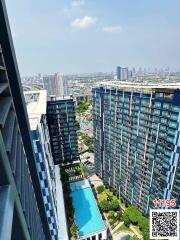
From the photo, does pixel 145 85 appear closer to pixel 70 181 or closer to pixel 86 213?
pixel 86 213

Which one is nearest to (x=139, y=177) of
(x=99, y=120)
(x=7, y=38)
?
(x=99, y=120)

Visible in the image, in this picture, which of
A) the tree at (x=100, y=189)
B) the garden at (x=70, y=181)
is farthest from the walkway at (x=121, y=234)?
the tree at (x=100, y=189)

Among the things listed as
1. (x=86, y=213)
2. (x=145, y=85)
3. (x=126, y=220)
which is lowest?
(x=126, y=220)

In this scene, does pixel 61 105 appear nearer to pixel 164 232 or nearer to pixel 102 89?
pixel 102 89

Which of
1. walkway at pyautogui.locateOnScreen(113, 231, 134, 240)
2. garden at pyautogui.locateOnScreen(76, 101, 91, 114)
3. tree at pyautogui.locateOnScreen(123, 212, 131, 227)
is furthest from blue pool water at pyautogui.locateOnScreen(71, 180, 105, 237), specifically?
garden at pyautogui.locateOnScreen(76, 101, 91, 114)

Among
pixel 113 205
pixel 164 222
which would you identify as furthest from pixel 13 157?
pixel 113 205

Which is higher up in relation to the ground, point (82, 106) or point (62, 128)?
point (62, 128)

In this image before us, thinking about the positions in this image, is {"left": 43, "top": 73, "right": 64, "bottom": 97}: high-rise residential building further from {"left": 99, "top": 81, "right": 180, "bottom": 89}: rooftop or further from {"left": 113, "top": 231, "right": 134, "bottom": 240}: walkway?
{"left": 113, "top": 231, "right": 134, "bottom": 240}: walkway
